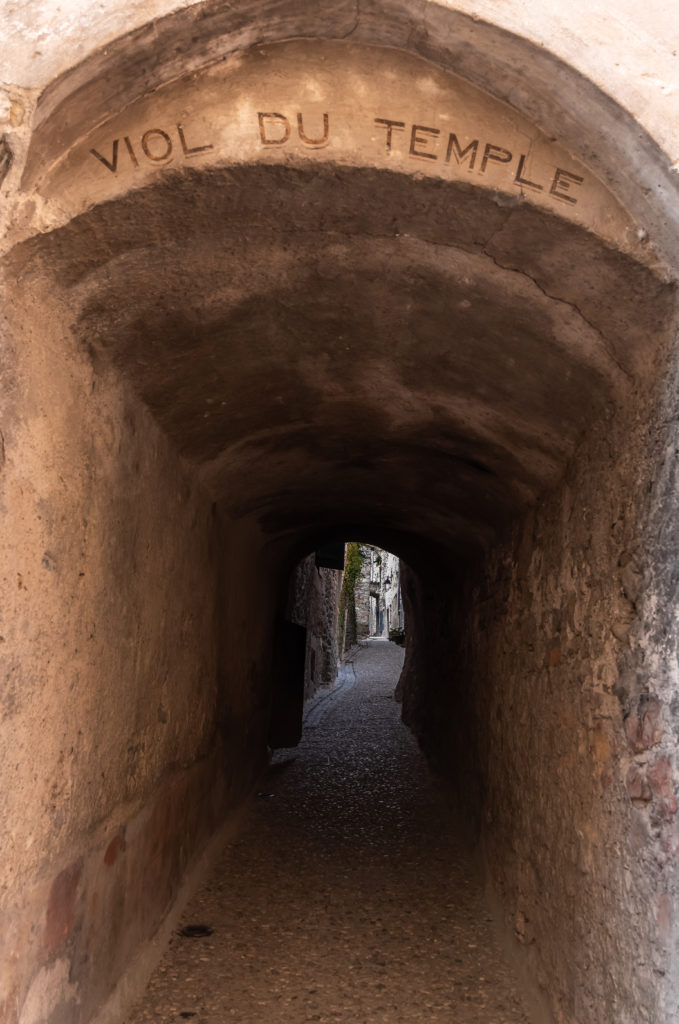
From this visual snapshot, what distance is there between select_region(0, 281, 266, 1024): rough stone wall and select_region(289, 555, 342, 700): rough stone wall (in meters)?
5.56

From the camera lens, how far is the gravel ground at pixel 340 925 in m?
3.06

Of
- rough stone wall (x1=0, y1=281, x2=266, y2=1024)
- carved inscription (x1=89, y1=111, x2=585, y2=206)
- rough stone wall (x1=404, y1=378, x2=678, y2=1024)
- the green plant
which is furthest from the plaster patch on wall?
the green plant

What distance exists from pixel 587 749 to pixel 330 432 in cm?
190

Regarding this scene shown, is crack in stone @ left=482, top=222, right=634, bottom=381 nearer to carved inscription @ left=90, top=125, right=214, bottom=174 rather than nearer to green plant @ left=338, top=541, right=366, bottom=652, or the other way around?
carved inscription @ left=90, top=125, right=214, bottom=174

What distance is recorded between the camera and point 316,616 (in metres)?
13.0

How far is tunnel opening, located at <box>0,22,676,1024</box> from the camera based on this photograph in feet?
6.18

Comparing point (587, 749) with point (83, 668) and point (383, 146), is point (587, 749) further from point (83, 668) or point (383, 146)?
point (383, 146)

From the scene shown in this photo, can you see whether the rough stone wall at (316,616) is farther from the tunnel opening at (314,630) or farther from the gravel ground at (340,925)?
the gravel ground at (340,925)

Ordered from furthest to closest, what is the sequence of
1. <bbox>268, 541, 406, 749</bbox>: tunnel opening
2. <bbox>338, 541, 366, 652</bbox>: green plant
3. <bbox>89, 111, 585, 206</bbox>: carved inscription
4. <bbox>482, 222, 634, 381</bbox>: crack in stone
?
<bbox>338, 541, 366, 652</bbox>: green plant, <bbox>268, 541, 406, 749</bbox>: tunnel opening, <bbox>482, 222, 634, 381</bbox>: crack in stone, <bbox>89, 111, 585, 206</bbox>: carved inscription

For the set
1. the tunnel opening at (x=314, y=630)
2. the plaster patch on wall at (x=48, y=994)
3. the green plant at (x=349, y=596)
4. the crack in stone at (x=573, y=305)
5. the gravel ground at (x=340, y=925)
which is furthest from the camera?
the green plant at (x=349, y=596)

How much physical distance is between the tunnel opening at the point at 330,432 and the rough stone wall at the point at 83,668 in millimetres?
13

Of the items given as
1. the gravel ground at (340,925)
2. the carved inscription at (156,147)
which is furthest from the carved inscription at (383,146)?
the gravel ground at (340,925)

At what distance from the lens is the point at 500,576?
4301 mm

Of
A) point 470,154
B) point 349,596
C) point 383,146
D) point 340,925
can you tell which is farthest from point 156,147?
point 349,596
